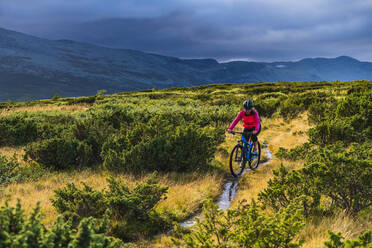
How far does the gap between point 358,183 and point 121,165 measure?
5926mm

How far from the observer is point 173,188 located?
634 cm

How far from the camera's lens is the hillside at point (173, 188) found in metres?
2.95

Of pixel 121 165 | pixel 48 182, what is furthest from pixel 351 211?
pixel 48 182

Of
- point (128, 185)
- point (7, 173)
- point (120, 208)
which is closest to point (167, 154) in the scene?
point (128, 185)

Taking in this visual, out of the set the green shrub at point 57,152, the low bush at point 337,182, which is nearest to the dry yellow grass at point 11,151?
the green shrub at point 57,152

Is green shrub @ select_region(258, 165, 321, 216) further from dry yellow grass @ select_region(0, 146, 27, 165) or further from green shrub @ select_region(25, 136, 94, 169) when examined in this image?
dry yellow grass @ select_region(0, 146, 27, 165)

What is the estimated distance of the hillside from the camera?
295cm

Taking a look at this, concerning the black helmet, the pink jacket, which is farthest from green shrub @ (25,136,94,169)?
the black helmet

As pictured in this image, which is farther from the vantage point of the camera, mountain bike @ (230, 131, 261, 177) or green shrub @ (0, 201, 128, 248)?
mountain bike @ (230, 131, 261, 177)

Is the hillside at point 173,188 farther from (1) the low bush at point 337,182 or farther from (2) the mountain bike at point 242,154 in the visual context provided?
(2) the mountain bike at point 242,154

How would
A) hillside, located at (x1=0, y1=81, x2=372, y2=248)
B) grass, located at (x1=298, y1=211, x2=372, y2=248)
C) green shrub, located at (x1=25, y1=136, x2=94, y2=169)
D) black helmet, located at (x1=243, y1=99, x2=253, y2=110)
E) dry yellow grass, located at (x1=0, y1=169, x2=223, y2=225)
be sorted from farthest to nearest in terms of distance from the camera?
1. green shrub, located at (x1=25, y1=136, x2=94, y2=169)
2. black helmet, located at (x1=243, y1=99, x2=253, y2=110)
3. dry yellow grass, located at (x1=0, y1=169, x2=223, y2=225)
4. grass, located at (x1=298, y1=211, x2=372, y2=248)
5. hillside, located at (x1=0, y1=81, x2=372, y2=248)

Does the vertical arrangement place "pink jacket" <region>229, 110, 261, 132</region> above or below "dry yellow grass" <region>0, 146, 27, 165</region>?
above

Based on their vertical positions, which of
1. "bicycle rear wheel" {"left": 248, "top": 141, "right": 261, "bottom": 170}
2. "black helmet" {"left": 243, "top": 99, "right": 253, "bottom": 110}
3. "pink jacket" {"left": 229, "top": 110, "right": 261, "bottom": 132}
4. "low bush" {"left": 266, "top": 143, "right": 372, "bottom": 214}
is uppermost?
"black helmet" {"left": 243, "top": 99, "right": 253, "bottom": 110}

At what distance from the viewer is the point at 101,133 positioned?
375 inches
